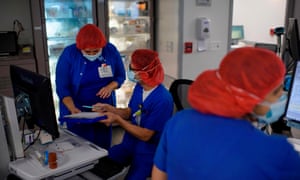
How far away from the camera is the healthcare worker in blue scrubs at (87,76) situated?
7.86ft

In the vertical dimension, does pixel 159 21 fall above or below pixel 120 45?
above

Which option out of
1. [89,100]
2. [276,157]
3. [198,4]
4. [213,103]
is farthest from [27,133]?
[198,4]

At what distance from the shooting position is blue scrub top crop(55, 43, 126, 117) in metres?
2.44

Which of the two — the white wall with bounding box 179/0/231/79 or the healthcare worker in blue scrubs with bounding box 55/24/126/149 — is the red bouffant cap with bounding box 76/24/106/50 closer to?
the healthcare worker in blue scrubs with bounding box 55/24/126/149

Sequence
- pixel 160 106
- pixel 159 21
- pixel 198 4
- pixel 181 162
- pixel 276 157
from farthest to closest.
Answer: pixel 159 21 → pixel 198 4 → pixel 160 106 → pixel 181 162 → pixel 276 157

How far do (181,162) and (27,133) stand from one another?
1.17 meters

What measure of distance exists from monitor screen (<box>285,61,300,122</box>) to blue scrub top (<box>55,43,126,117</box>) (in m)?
1.33

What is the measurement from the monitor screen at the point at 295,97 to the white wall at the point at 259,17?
3.87 m

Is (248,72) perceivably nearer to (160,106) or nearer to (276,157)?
(276,157)

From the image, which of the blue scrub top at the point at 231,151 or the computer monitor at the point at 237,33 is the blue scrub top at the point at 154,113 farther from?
the computer monitor at the point at 237,33

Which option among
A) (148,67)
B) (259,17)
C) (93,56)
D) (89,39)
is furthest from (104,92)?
(259,17)

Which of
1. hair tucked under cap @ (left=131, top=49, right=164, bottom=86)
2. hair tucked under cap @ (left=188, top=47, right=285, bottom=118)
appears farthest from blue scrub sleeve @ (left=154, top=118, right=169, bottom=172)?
hair tucked under cap @ (left=131, top=49, right=164, bottom=86)

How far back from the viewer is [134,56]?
76.7 inches

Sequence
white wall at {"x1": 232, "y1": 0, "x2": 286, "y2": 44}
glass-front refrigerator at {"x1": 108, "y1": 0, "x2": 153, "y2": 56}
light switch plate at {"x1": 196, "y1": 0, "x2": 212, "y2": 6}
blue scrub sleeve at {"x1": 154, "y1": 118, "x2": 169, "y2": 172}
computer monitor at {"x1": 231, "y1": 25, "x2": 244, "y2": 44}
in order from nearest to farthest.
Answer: blue scrub sleeve at {"x1": 154, "y1": 118, "x2": 169, "y2": 172}
light switch plate at {"x1": 196, "y1": 0, "x2": 212, "y2": 6}
glass-front refrigerator at {"x1": 108, "y1": 0, "x2": 153, "y2": 56}
white wall at {"x1": 232, "y1": 0, "x2": 286, "y2": 44}
computer monitor at {"x1": 231, "y1": 25, "x2": 244, "y2": 44}
